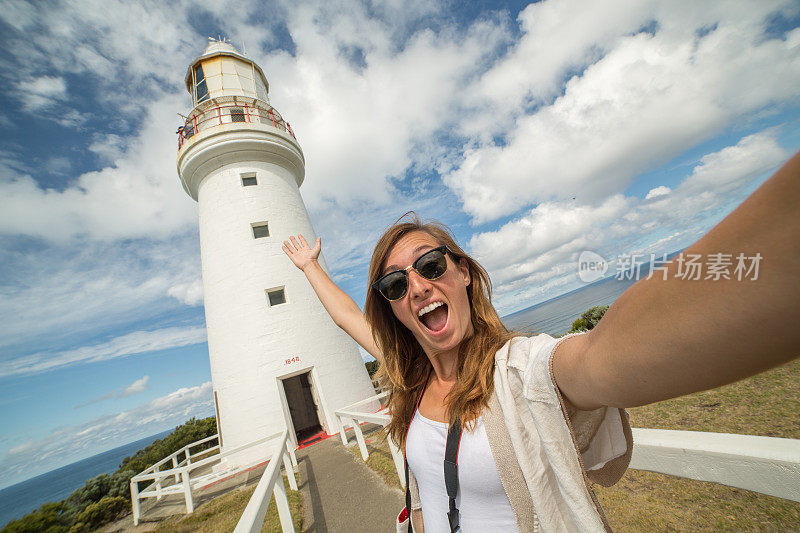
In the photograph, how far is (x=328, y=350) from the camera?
960 centimetres

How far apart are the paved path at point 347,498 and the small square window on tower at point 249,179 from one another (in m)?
8.91

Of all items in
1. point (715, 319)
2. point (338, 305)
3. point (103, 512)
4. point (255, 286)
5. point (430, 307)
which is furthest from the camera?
point (255, 286)

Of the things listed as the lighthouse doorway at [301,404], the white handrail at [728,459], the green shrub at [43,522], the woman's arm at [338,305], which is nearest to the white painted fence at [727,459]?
the white handrail at [728,459]

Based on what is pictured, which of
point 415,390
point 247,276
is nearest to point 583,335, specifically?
point 415,390

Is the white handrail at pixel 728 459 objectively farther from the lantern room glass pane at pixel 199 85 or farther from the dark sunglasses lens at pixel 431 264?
the lantern room glass pane at pixel 199 85

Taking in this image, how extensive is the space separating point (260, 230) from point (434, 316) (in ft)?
32.6

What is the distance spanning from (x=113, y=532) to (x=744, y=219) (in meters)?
10.6

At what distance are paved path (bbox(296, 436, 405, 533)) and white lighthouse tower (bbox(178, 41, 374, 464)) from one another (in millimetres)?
2724

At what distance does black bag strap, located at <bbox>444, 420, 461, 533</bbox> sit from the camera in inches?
52.2

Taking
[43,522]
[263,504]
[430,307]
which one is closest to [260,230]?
[43,522]

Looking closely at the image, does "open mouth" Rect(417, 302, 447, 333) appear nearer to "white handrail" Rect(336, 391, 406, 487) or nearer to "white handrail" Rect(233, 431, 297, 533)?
"white handrail" Rect(336, 391, 406, 487)

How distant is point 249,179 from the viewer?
10.9 metres

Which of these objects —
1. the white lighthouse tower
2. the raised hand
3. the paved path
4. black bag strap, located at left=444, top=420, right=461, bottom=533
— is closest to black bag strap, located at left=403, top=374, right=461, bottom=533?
black bag strap, located at left=444, top=420, right=461, bottom=533

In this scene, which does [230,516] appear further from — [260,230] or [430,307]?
[260,230]
